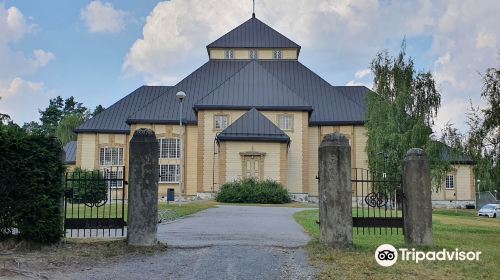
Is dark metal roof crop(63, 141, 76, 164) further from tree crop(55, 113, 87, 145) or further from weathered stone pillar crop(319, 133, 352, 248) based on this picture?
weathered stone pillar crop(319, 133, 352, 248)

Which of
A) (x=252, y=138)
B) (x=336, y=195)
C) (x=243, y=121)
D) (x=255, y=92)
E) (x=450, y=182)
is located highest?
(x=255, y=92)

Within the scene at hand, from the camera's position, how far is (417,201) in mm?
11555

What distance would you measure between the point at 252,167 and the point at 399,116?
1147 cm

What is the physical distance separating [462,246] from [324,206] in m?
3.89

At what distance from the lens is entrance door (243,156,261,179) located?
129 feet

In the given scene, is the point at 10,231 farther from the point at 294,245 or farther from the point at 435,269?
the point at 435,269

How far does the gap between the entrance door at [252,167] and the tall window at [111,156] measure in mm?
14962

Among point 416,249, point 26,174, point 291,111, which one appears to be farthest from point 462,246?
point 291,111

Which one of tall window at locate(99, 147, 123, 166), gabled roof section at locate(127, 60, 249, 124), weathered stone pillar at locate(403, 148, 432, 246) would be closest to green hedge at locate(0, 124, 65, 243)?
weathered stone pillar at locate(403, 148, 432, 246)

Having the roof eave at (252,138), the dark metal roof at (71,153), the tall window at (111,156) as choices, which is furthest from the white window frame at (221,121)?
the dark metal roof at (71,153)

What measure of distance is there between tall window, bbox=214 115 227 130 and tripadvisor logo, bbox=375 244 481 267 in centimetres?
3307

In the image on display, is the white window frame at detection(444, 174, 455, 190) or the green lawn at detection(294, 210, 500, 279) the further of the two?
the white window frame at detection(444, 174, 455, 190)

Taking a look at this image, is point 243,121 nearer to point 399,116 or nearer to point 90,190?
point 399,116

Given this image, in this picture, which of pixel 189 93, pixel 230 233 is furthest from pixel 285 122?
pixel 230 233
